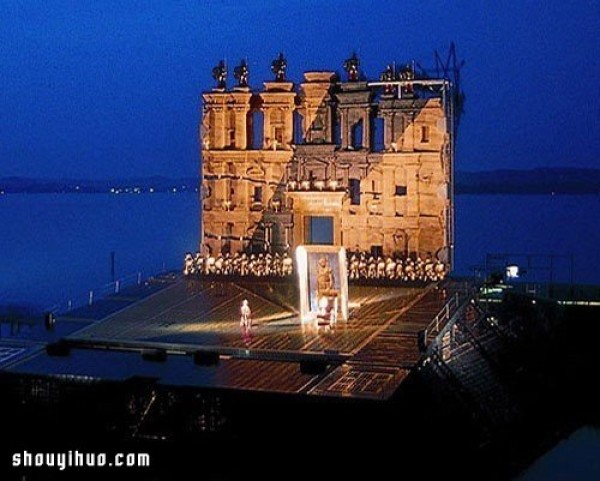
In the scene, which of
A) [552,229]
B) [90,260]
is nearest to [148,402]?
[90,260]

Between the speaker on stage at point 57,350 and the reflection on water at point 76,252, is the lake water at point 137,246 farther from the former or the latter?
the speaker on stage at point 57,350

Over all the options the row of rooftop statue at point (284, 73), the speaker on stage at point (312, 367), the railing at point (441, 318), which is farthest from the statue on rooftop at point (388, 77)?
the speaker on stage at point (312, 367)

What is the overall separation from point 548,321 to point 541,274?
106ft

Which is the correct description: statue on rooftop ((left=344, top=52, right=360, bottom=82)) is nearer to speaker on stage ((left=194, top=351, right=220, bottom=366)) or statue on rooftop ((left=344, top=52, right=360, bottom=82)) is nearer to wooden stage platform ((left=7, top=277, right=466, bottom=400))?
wooden stage platform ((left=7, top=277, right=466, bottom=400))

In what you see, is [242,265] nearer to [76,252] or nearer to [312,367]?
[312,367]

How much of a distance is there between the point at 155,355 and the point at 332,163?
1615 centimetres

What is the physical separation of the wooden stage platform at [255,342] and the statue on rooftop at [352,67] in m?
8.76

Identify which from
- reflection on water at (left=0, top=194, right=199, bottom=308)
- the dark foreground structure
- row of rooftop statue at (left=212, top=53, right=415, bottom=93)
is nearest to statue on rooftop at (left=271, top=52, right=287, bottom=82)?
row of rooftop statue at (left=212, top=53, right=415, bottom=93)

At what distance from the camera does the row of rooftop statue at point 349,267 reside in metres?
34.3

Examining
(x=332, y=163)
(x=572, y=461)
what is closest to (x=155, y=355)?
(x=572, y=461)

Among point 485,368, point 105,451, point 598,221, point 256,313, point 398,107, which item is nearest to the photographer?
point 105,451

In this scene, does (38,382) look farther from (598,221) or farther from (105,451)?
(598,221)

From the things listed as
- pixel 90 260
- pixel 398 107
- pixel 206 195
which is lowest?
pixel 90 260

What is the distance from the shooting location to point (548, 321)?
105 ft
